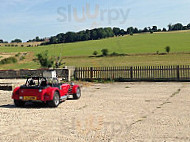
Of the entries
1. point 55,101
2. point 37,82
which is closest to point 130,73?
point 37,82

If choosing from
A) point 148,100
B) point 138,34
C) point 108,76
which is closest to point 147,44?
point 138,34

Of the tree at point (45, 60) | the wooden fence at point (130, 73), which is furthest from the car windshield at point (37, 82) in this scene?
the tree at point (45, 60)

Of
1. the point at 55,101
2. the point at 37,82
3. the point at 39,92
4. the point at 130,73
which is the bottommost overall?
the point at 55,101

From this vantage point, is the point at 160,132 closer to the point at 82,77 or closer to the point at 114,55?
the point at 82,77

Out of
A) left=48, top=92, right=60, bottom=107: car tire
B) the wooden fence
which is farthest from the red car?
the wooden fence

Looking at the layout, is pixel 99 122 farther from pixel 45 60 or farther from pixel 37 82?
pixel 45 60

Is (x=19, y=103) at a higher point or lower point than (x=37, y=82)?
lower

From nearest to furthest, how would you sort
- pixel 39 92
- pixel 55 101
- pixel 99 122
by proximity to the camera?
pixel 99 122 < pixel 39 92 < pixel 55 101

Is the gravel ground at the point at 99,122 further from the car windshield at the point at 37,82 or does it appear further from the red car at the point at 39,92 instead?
the car windshield at the point at 37,82

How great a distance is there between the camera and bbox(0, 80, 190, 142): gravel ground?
721cm

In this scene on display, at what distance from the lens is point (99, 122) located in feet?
28.8

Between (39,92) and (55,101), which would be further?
(55,101)

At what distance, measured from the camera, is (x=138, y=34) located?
115812mm

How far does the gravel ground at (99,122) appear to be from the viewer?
721cm
